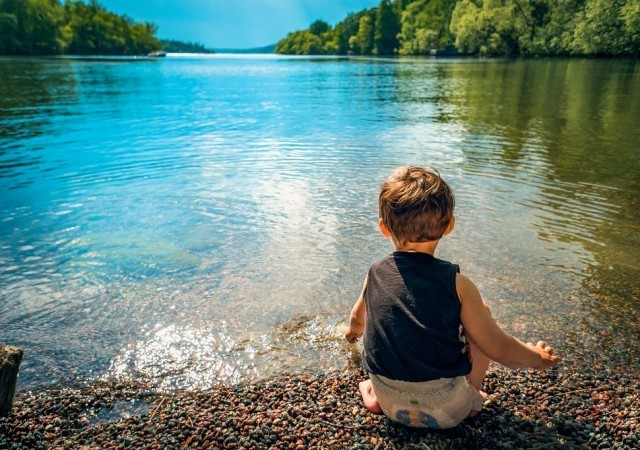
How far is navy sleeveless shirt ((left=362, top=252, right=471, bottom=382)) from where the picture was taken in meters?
2.80

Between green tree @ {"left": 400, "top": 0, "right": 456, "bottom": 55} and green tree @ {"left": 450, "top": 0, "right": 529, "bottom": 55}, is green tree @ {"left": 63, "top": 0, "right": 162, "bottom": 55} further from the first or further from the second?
green tree @ {"left": 450, "top": 0, "right": 529, "bottom": 55}

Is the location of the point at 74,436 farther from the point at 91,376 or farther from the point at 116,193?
the point at 116,193

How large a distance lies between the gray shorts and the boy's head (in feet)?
3.25

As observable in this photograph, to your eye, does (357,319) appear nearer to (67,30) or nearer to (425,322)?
(425,322)

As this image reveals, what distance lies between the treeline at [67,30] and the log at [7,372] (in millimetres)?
121331

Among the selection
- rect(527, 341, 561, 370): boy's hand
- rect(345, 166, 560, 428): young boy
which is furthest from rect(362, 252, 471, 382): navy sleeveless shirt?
rect(527, 341, 561, 370): boy's hand

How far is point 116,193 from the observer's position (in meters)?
9.84

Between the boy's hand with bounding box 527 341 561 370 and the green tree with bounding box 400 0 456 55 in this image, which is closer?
the boy's hand with bounding box 527 341 561 370

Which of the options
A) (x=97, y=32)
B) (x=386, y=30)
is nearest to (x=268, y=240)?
(x=97, y=32)

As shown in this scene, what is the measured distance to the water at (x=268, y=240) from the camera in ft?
14.8

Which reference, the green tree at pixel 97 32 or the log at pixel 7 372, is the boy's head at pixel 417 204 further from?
the green tree at pixel 97 32

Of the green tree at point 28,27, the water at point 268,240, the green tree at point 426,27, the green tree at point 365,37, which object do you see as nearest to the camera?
the water at point 268,240

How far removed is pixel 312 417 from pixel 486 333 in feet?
4.80

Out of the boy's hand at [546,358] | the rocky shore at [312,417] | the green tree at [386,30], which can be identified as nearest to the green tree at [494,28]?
the green tree at [386,30]
